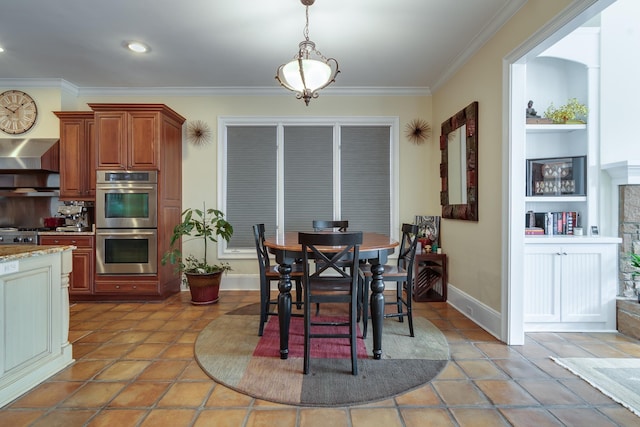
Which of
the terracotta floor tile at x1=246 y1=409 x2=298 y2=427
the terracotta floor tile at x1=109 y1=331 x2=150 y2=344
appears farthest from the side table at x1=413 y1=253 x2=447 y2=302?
the terracotta floor tile at x1=109 y1=331 x2=150 y2=344

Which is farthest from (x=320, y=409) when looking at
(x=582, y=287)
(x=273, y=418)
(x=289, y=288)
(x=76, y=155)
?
(x=76, y=155)

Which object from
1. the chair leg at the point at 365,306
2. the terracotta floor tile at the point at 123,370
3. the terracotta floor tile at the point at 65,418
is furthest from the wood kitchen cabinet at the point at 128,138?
the chair leg at the point at 365,306

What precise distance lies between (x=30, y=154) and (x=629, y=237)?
628 cm

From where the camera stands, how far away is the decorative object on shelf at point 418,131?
4.36m

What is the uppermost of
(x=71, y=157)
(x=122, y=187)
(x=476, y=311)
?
(x=71, y=157)

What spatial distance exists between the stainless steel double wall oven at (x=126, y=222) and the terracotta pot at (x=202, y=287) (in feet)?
1.64

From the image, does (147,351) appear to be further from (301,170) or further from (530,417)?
(301,170)

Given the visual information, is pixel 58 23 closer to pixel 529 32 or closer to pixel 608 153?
pixel 529 32

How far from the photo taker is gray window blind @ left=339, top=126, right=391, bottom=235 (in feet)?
14.5

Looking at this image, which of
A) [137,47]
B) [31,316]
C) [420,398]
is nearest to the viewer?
[420,398]

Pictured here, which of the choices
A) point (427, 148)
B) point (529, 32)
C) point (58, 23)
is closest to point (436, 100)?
point (427, 148)

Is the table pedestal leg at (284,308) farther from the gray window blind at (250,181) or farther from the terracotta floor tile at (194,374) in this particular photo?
the gray window blind at (250,181)

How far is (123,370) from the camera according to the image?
2.22 meters

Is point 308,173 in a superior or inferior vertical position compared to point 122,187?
superior
